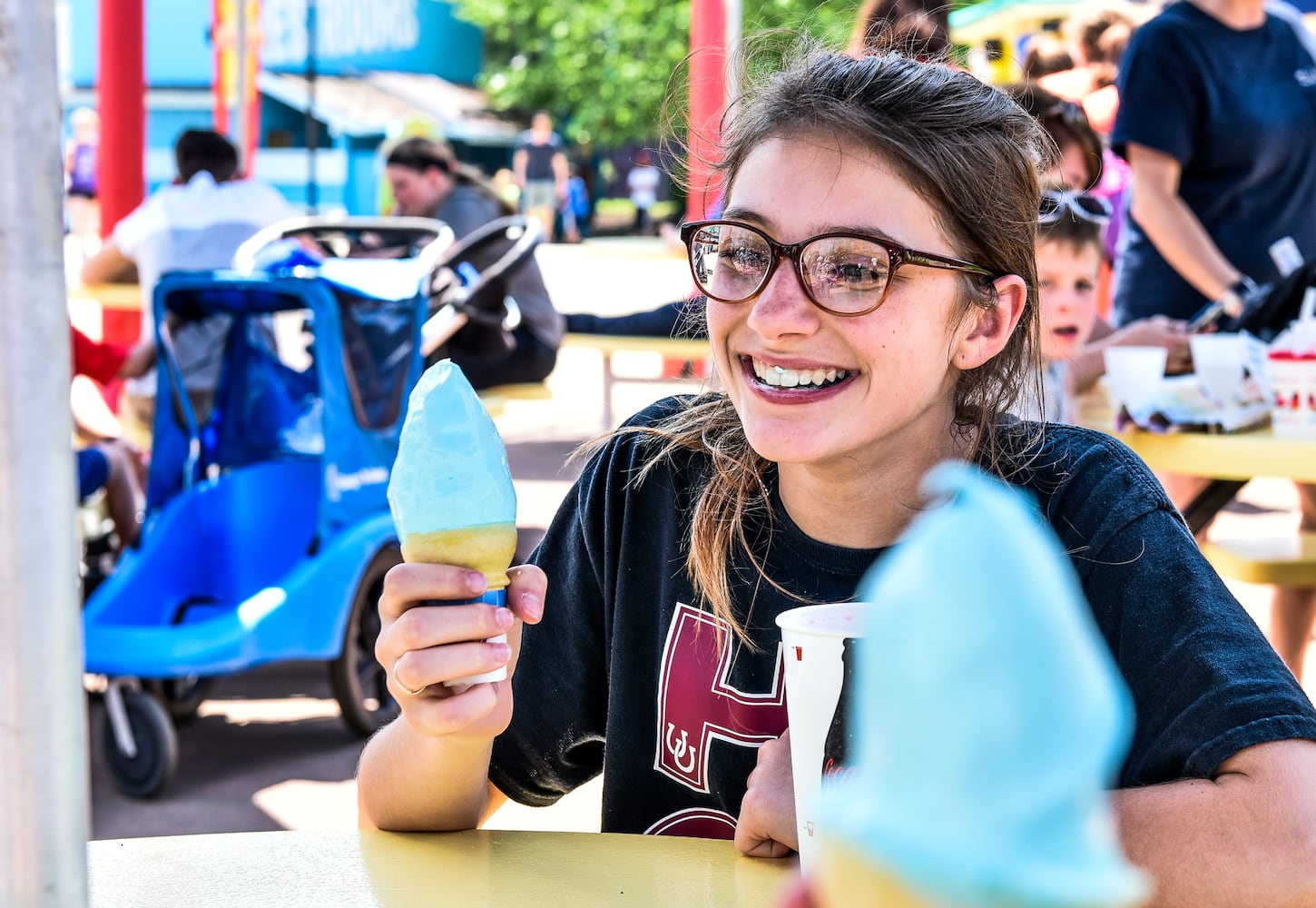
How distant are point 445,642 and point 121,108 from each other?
8443 mm

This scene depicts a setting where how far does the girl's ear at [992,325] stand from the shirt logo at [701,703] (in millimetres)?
388

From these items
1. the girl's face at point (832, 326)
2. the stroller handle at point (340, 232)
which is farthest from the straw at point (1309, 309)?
the stroller handle at point (340, 232)

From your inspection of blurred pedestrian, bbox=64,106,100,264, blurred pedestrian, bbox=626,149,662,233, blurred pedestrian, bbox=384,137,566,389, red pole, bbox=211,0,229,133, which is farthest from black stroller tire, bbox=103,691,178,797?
blurred pedestrian, bbox=626,149,662,233

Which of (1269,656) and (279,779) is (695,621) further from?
(279,779)

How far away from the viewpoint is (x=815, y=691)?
1.05 m

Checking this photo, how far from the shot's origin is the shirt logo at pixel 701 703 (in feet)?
4.91

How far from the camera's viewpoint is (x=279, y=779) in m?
3.89

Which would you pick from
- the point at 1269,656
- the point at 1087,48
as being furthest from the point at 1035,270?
the point at 1087,48

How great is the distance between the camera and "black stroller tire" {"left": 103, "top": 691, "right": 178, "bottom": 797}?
3.74 m

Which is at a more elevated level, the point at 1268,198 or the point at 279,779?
the point at 1268,198

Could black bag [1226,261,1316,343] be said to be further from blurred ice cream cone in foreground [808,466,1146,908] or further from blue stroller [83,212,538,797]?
blurred ice cream cone in foreground [808,466,1146,908]

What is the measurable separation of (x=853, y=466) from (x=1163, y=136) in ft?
8.13

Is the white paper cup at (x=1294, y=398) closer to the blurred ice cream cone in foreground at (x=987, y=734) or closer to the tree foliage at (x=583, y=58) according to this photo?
the blurred ice cream cone in foreground at (x=987, y=734)

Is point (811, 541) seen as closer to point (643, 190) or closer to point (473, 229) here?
point (473, 229)
